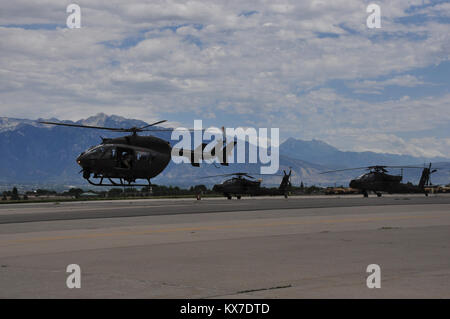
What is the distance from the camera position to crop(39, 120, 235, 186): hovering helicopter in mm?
40875

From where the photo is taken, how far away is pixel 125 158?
1674 inches

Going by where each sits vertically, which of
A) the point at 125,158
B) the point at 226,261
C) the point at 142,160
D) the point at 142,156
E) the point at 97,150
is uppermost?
the point at 97,150

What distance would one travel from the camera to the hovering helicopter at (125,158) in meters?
40.9

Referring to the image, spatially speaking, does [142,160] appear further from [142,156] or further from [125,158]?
[125,158]

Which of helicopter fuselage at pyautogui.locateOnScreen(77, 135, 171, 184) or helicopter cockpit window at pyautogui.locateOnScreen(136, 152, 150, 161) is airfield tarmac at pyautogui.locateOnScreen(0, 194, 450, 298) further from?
helicopter cockpit window at pyautogui.locateOnScreen(136, 152, 150, 161)

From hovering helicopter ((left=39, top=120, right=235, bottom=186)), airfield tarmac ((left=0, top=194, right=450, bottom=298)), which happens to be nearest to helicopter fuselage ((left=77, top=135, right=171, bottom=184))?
hovering helicopter ((left=39, top=120, right=235, bottom=186))

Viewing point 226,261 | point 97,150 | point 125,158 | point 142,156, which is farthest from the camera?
point 142,156

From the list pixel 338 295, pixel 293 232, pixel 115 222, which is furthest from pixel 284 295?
pixel 115 222

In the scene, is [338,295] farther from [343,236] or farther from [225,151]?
[225,151]

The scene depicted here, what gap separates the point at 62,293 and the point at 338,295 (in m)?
4.47

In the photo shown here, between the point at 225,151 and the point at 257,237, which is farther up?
the point at 225,151

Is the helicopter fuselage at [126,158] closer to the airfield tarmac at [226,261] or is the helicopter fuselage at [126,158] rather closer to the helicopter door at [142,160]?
the helicopter door at [142,160]

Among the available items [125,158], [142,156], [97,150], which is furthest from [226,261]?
[142,156]
